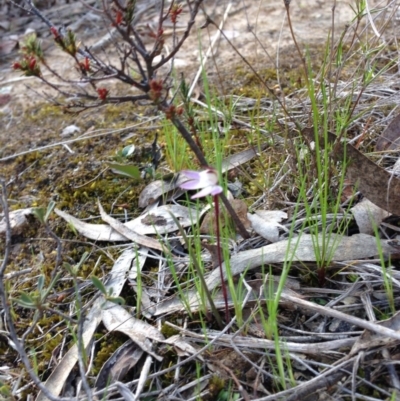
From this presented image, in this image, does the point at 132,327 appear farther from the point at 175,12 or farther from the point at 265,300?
the point at 175,12

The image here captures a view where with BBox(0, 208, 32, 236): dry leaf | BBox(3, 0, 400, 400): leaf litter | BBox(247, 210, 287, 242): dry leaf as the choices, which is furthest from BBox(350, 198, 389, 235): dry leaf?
BBox(0, 208, 32, 236): dry leaf

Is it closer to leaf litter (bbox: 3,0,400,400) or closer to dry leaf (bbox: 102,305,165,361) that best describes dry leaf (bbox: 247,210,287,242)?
leaf litter (bbox: 3,0,400,400)

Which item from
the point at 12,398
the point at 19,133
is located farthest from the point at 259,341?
the point at 19,133

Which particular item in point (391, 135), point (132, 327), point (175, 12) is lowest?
point (132, 327)

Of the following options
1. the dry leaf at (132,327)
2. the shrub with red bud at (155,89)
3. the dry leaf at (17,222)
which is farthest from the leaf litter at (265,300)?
the dry leaf at (17,222)

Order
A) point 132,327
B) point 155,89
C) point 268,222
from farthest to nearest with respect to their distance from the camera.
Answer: point 268,222, point 132,327, point 155,89

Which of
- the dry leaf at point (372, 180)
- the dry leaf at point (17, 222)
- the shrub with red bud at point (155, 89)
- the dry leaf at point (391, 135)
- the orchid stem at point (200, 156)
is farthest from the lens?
the dry leaf at point (17, 222)

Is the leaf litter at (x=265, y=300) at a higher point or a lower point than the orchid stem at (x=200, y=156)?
lower

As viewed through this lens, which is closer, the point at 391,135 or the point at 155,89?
the point at 155,89

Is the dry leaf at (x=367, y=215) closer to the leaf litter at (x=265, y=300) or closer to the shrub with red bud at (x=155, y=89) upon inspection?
the leaf litter at (x=265, y=300)

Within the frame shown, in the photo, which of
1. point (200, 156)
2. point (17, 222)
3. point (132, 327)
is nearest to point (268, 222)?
point (200, 156)

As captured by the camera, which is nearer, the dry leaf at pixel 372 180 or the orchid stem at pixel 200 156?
the orchid stem at pixel 200 156
